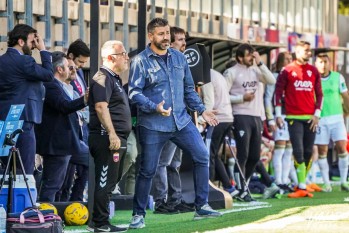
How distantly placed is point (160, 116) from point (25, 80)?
1.47 metres

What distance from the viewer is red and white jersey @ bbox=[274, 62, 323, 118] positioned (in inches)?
799

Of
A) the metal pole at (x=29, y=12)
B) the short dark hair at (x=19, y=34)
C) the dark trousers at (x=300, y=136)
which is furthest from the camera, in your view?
the dark trousers at (x=300, y=136)

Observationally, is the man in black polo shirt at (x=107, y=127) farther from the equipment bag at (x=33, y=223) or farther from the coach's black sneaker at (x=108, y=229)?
the equipment bag at (x=33, y=223)

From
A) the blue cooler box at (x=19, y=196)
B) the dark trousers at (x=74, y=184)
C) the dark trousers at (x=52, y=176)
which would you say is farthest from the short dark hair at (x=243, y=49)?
the blue cooler box at (x=19, y=196)

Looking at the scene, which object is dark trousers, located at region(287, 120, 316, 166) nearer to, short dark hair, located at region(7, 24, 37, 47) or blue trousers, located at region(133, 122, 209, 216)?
blue trousers, located at region(133, 122, 209, 216)

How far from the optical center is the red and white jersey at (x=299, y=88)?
799 inches

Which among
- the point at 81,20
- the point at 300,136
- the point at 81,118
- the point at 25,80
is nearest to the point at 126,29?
the point at 81,20

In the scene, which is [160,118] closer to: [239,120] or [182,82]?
[182,82]

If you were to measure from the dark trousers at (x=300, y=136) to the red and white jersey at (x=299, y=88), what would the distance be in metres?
0.14

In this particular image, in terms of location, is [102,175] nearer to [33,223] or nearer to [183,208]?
[33,223]

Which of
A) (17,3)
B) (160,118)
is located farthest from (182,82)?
(17,3)

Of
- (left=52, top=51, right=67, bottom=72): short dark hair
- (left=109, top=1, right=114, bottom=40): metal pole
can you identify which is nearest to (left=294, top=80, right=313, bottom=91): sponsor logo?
(left=109, top=1, right=114, bottom=40): metal pole

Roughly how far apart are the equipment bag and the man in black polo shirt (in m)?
1.41

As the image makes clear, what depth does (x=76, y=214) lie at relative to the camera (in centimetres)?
1496
